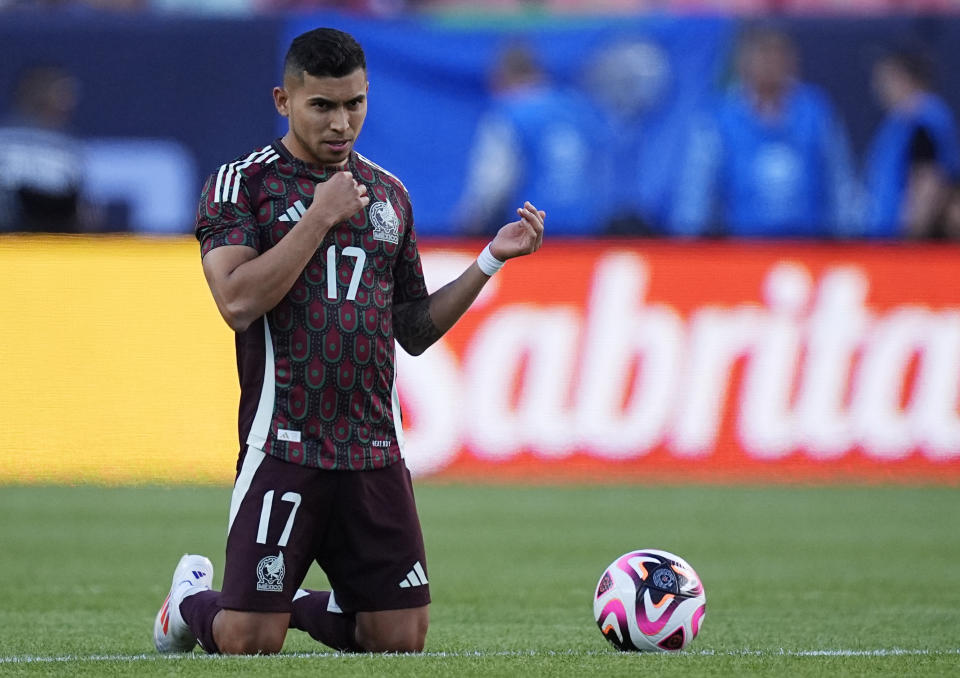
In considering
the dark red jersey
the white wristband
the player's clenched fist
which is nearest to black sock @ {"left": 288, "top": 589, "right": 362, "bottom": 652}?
the dark red jersey

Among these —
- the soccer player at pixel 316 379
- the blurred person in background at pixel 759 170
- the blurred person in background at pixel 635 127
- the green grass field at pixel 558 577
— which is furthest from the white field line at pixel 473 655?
the blurred person in background at pixel 635 127

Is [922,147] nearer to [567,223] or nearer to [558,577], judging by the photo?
[567,223]

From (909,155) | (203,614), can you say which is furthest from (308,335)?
(909,155)

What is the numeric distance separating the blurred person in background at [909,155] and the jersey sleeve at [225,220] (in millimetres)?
10742

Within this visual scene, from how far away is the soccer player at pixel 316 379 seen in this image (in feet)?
Result: 16.6

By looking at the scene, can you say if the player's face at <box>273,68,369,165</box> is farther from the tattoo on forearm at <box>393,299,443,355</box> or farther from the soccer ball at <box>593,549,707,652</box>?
the soccer ball at <box>593,549,707,652</box>

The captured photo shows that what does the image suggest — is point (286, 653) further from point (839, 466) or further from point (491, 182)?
point (491, 182)

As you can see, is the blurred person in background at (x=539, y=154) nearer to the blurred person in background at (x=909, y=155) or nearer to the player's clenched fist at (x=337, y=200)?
the blurred person in background at (x=909, y=155)

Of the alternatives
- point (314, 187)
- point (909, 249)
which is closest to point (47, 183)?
point (909, 249)

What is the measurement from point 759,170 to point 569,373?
3477 millimetres

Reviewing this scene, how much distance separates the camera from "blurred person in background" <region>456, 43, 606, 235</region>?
1520cm

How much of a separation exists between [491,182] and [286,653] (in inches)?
406

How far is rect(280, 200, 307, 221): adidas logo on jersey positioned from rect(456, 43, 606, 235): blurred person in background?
998cm

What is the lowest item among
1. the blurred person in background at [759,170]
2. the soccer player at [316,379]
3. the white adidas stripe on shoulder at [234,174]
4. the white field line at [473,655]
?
the white field line at [473,655]
